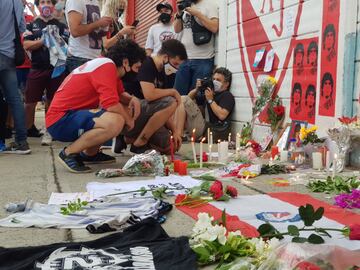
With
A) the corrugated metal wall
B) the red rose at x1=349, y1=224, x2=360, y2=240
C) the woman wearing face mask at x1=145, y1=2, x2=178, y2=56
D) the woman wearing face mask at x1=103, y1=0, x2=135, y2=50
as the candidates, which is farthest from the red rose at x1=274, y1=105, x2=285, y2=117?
the corrugated metal wall

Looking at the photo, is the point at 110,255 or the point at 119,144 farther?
the point at 119,144

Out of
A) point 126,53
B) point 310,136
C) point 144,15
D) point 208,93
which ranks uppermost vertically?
point 144,15

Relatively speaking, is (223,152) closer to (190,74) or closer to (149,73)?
(149,73)

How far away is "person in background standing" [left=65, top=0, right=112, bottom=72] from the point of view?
5.37 metres

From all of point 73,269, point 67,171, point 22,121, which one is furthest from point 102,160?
point 73,269

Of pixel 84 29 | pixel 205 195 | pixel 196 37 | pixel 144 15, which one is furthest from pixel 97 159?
pixel 144 15

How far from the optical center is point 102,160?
4.98m

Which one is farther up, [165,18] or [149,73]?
[165,18]

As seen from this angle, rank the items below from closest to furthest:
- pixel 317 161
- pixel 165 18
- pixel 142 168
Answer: pixel 142 168 < pixel 317 161 < pixel 165 18

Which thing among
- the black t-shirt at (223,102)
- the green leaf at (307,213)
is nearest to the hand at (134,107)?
the black t-shirt at (223,102)

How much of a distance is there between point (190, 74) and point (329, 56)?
9.42 feet

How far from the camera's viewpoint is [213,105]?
6.82 m

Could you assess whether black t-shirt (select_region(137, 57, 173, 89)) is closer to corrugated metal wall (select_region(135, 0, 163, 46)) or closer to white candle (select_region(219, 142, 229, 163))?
white candle (select_region(219, 142, 229, 163))

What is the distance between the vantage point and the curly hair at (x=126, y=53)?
4.39 meters
